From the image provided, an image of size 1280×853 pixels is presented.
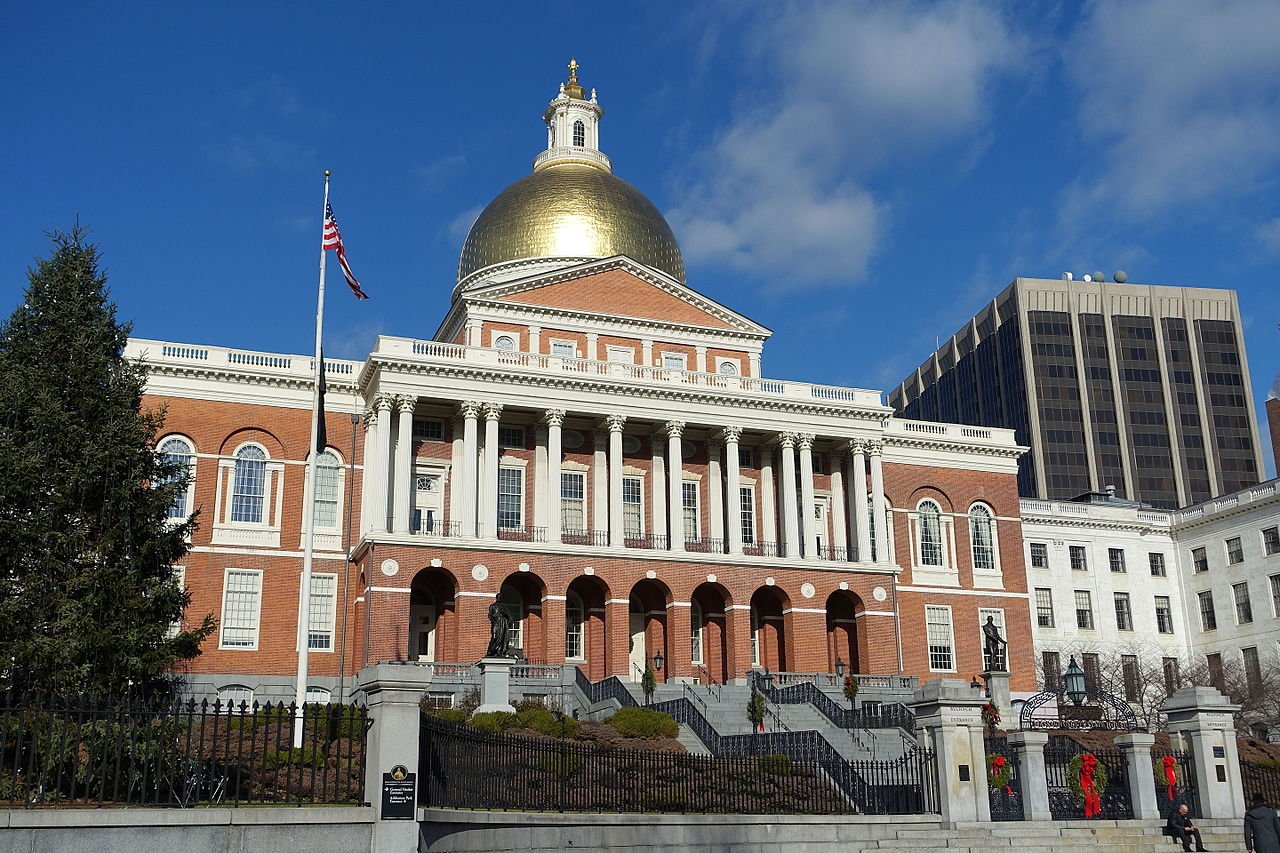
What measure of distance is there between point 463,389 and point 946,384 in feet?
321

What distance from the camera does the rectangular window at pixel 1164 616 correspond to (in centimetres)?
7269

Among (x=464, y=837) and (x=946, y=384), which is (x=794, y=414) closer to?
(x=464, y=837)

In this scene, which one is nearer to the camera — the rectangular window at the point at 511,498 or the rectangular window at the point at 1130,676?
the rectangular window at the point at 511,498

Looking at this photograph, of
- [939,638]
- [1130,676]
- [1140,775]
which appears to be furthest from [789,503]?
[1140,775]

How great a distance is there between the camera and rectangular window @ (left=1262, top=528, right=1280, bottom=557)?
67.4 m

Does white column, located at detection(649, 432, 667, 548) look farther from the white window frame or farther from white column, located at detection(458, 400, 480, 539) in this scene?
the white window frame

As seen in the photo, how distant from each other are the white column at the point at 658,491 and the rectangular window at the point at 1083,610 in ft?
88.5

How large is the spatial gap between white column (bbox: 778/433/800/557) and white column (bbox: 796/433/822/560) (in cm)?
43

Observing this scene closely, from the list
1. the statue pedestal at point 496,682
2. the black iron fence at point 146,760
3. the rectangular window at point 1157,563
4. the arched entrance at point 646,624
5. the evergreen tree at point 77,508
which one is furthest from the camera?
the rectangular window at point 1157,563

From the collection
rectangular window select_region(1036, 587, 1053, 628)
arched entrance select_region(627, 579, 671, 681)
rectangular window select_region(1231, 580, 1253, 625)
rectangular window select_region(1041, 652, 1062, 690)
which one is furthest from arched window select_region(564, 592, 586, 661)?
rectangular window select_region(1231, 580, 1253, 625)

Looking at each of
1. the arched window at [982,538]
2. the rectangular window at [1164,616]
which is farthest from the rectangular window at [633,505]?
the rectangular window at [1164,616]

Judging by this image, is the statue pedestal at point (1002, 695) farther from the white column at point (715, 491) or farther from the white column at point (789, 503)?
the white column at point (715, 491)

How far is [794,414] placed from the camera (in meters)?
58.5

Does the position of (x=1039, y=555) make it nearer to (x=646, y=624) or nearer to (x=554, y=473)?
(x=646, y=624)
